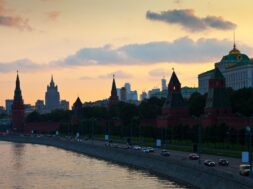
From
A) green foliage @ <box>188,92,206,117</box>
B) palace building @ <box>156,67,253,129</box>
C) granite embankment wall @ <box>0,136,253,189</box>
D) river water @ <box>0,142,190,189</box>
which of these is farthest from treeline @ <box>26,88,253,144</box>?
river water @ <box>0,142,190,189</box>

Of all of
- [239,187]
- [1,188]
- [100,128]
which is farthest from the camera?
[100,128]

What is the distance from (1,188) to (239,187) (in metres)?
26.7

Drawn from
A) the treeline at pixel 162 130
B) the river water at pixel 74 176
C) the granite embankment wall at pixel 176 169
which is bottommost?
the river water at pixel 74 176

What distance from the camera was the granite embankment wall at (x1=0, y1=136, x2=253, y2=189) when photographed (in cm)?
5092

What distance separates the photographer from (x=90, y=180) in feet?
241

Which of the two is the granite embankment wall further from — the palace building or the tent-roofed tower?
the tent-roofed tower

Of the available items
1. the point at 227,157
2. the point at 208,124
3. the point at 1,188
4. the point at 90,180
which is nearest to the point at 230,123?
the point at 208,124

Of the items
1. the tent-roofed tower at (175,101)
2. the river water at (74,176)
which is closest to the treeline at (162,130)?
the tent-roofed tower at (175,101)

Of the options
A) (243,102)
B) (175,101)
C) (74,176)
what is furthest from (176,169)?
(175,101)

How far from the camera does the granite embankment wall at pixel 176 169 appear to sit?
50.9m

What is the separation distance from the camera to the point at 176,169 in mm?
70375

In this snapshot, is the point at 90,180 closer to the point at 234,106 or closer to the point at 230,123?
the point at 230,123

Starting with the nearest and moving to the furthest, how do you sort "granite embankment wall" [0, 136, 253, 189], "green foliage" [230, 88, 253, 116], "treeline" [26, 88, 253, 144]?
1. "granite embankment wall" [0, 136, 253, 189]
2. "treeline" [26, 88, 253, 144]
3. "green foliage" [230, 88, 253, 116]

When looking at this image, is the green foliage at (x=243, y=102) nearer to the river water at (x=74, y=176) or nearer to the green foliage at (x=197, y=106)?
the green foliage at (x=197, y=106)
